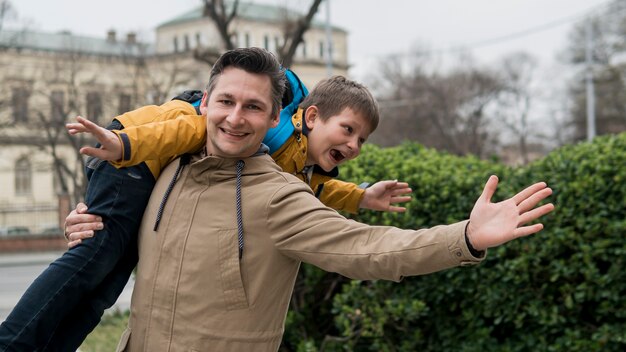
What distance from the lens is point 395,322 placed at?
17.6 feet

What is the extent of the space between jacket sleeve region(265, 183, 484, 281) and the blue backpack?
1.52 feet

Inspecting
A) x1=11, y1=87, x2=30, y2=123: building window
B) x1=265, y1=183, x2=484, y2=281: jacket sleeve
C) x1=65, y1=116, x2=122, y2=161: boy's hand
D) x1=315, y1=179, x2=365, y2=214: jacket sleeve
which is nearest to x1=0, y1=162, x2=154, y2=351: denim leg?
x1=65, y1=116, x2=122, y2=161: boy's hand

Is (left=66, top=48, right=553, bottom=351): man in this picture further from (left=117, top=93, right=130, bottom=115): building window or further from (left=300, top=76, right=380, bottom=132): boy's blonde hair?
(left=117, top=93, right=130, bottom=115): building window

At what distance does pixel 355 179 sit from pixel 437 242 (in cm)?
338

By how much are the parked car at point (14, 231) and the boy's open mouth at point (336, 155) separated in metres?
29.9

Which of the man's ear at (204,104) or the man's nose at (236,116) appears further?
the man's ear at (204,104)

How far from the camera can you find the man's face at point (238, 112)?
2.50m

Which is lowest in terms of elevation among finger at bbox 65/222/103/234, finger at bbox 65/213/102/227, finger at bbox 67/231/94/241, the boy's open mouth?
finger at bbox 67/231/94/241

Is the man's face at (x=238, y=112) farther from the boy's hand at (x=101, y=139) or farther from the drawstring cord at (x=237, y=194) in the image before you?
the boy's hand at (x=101, y=139)

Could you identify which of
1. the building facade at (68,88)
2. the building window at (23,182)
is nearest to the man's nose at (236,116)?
the building facade at (68,88)

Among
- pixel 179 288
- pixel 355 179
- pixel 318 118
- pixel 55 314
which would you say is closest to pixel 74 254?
pixel 55 314

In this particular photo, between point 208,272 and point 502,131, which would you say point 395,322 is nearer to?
point 208,272

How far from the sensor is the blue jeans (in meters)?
2.56

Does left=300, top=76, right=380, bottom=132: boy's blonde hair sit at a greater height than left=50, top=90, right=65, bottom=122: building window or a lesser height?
lesser
